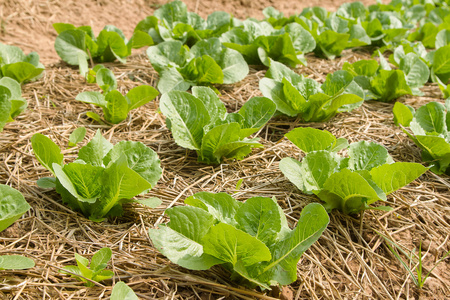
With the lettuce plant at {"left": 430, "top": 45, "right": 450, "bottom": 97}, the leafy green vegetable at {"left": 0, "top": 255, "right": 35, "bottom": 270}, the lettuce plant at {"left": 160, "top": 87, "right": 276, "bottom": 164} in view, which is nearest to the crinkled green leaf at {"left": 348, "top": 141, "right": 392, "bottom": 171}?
the lettuce plant at {"left": 160, "top": 87, "right": 276, "bottom": 164}

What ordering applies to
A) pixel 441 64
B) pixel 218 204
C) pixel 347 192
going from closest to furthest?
1. pixel 218 204
2. pixel 347 192
3. pixel 441 64

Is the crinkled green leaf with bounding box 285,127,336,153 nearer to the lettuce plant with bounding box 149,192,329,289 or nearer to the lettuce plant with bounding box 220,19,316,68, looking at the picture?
the lettuce plant with bounding box 149,192,329,289

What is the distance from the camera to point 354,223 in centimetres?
166

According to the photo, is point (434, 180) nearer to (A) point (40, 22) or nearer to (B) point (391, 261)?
(B) point (391, 261)

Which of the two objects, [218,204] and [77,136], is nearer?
[218,204]

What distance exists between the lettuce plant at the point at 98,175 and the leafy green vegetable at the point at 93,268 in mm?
231

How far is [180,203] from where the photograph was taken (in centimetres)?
168

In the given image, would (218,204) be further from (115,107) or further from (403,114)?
(403,114)

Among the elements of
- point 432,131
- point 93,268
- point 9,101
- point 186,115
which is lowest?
point 432,131

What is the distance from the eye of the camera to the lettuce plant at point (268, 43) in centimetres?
281

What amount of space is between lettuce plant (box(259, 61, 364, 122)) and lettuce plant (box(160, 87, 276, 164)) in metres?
0.29

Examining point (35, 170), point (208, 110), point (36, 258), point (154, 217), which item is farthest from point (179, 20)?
point (36, 258)

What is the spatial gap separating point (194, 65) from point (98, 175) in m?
1.23

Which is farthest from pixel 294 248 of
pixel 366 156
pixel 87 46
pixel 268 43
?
pixel 87 46
